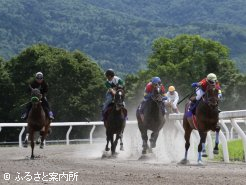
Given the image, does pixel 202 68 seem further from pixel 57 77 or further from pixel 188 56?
pixel 57 77

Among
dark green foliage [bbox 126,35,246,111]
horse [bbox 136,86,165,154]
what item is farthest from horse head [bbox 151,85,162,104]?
dark green foliage [bbox 126,35,246,111]

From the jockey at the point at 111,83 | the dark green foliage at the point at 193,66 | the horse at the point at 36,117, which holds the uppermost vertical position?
the dark green foliage at the point at 193,66

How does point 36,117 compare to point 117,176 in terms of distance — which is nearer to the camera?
point 117,176

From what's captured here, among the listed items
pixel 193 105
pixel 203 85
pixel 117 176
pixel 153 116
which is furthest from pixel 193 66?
pixel 117 176

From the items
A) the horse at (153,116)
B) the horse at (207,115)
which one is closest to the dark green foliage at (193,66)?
the horse at (153,116)

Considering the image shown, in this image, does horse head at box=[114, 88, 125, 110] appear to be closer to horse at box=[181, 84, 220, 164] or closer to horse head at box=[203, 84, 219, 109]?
horse at box=[181, 84, 220, 164]

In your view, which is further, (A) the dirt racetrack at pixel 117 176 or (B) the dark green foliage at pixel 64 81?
(B) the dark green foliage at pixel 64 81

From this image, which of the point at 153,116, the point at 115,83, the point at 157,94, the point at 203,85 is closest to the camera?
the point at 203,85

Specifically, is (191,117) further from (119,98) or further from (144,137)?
(119,98)

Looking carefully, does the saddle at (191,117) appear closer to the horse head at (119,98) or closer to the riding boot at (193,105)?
the riding boot at (193,105)

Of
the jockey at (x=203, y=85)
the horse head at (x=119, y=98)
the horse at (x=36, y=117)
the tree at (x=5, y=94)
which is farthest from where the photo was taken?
the tree at (x=5, y=94)

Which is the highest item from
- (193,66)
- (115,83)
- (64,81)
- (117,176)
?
(193,66)

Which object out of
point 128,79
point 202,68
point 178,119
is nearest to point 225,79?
point 202,68

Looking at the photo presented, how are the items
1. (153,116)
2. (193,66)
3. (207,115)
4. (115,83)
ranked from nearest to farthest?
(207,115)
(153,116)
(115,83)
(193,66)
